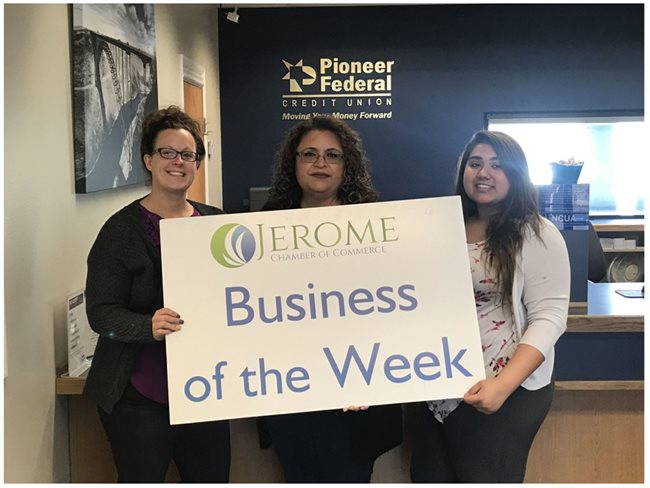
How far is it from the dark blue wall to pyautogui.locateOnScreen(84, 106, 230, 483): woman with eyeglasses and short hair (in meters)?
4.12

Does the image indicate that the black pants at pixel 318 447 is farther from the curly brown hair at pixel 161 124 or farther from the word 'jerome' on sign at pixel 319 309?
the curly brown hair at pixel 161 124

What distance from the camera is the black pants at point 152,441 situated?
1.68m

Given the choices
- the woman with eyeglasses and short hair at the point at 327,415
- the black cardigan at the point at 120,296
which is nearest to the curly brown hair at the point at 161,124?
the black cardigan at the point at 120,296

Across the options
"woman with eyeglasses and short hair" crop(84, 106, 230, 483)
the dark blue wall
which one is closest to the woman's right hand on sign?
"woman with eyeglasses and short hair" crop(84, 106, 230, 483)

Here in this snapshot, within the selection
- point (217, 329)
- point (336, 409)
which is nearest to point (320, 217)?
point (217, 329)

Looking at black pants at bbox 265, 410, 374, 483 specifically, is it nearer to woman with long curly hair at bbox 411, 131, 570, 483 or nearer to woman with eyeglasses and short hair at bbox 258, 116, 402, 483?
woman with eyeglasses and short hair at bbox 258, 116, 402, 483

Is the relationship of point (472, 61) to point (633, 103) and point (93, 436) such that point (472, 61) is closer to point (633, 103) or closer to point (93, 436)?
point (633, 103)

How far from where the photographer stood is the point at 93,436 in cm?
208

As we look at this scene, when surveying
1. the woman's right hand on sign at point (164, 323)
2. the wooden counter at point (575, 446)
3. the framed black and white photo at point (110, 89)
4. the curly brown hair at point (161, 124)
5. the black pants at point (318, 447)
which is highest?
the framed black and white photo at point (110, 89)

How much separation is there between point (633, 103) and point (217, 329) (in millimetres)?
5141

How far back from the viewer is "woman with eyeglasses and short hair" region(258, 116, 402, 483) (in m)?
1.73

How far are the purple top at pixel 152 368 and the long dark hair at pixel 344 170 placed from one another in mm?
315

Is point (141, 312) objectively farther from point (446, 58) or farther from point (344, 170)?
point (446, 58)

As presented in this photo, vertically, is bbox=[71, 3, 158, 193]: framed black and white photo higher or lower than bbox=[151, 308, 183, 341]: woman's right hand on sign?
higher
